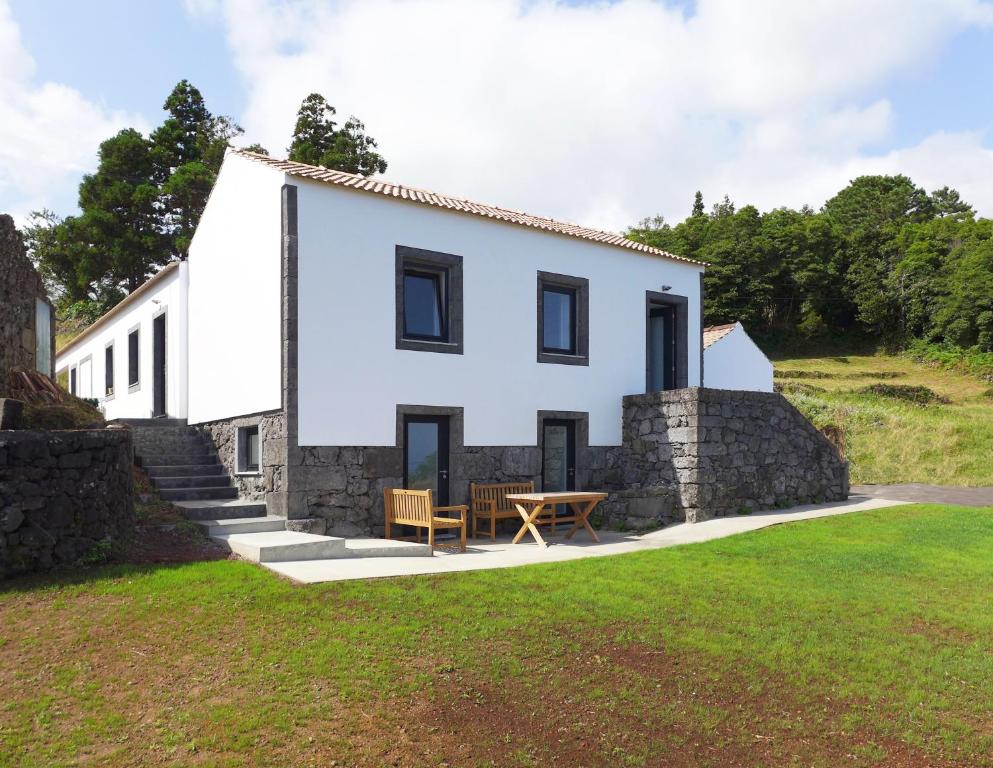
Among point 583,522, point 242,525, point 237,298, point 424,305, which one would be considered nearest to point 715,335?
point 583,522

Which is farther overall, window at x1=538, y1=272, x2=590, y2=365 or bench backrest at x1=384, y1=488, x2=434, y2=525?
window at x1=538, y1=272, x2=590, y2=365

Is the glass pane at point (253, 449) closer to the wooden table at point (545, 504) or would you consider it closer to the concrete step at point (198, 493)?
the concrete step at point (198, 493)

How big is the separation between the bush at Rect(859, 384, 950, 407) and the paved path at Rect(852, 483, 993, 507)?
13.5m

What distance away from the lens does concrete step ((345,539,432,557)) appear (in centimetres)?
959

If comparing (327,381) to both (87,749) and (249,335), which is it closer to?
(249,335)

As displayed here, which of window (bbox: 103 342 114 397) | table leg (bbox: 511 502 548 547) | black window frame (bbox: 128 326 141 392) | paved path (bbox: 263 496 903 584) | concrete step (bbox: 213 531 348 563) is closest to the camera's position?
paved path (bbox: 263 496 903 584)

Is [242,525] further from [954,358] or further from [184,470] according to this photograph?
[954,358]

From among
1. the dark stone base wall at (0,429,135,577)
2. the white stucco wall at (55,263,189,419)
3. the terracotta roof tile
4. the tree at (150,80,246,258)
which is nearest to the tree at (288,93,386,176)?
the tree at (150,80,246,258)

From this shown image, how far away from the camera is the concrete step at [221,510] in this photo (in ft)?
34.9

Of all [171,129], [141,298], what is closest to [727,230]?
[171,129]

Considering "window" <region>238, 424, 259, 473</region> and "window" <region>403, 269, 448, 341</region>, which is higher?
"window" <region>403, 269, 448, 341</region>

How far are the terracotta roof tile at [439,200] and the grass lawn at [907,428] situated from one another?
27.4 ft

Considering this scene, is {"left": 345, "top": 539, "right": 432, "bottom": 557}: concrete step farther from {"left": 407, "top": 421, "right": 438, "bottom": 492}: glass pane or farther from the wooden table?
{"left": 407, "top": 421, "right": 438, "bottom": 492}: glass pane

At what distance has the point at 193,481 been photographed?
12.7m
